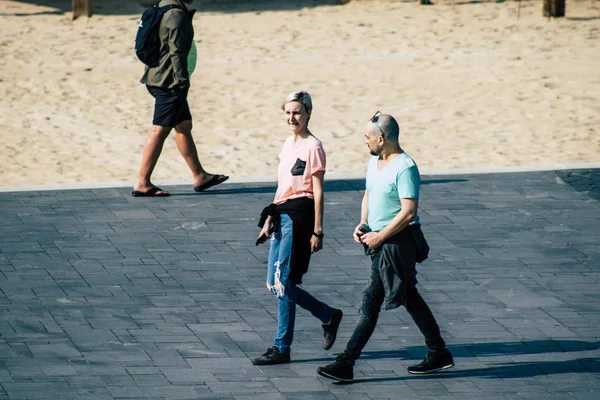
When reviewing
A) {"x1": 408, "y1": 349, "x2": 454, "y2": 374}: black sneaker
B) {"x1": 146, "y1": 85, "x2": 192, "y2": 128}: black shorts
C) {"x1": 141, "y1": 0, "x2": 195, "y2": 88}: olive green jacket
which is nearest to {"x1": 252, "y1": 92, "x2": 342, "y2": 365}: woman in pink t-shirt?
{"x1": 408, "y1": 349, "x2": 454, "y2": 374}: black sneaker

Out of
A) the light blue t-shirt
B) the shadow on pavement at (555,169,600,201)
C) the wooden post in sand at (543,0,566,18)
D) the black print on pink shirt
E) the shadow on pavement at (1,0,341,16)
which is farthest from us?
the shadow on pavement at (1,0,341,16)

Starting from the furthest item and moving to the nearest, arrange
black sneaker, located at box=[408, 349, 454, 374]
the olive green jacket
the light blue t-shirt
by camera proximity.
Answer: the olive green jacket → black sneaker, located at box=[408, 349, 454, 374] → the light blue t-shirt

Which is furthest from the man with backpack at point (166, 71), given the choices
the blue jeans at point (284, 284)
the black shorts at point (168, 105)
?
the blue jeans at point (284, 284)

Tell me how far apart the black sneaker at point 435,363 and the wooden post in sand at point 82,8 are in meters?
16.8

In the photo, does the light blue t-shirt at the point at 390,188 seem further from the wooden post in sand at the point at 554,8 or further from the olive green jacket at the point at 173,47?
the wooden post in sand at the point at 554,8

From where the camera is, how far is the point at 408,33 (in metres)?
20.9

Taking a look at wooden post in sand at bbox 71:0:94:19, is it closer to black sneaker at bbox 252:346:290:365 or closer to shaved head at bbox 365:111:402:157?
black sneaker at bbox 252:346:290:365

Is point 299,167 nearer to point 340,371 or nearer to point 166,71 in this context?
point 340,371

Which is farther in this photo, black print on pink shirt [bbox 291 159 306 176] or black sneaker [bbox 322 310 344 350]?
black sneaker [bbox 322 310 344 350]

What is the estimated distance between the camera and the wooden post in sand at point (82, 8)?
22438 mm

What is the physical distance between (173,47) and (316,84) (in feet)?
22.1

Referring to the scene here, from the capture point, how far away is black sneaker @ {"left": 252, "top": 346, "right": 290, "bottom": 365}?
7.26m

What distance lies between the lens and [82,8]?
2266 cm

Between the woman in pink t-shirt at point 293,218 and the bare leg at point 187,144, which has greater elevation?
the woman in pink t-shirt at point 293,218
